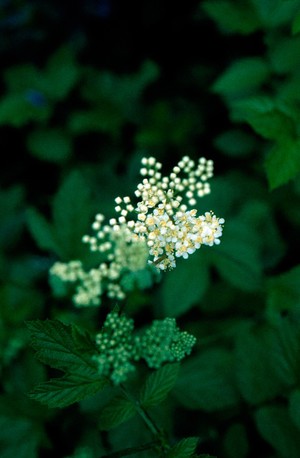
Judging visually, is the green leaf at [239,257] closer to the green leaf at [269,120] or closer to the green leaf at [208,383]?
the green leaf at [208,383]

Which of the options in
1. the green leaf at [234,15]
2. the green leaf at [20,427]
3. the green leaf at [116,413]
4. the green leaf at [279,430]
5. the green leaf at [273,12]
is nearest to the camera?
the green leaf at [116,413]

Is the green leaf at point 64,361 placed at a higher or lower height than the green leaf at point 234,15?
lower

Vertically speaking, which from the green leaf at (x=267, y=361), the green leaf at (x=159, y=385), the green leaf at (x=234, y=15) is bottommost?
the green leaf at (x=267, y=361)

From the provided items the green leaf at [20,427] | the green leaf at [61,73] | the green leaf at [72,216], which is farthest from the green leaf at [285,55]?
the green leaf at [20,427]

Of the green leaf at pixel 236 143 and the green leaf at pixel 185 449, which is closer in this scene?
the green leaf at pixel 185 449

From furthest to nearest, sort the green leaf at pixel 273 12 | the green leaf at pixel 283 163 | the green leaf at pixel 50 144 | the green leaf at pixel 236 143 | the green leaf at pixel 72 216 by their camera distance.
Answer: the green leaf at pixel 50 144
the green leaf at pixel 236 143
the green leaf at pixel 72 216
the green leaf at pixel 273 12
the green leaf at pixel 283 163

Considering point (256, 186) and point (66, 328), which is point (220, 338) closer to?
point (256, 186)

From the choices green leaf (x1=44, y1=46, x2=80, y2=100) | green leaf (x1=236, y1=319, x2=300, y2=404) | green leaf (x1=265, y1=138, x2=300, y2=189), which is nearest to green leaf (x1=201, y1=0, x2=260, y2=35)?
green leaf (x1=265, y1=138, x2=300, y2=189)
